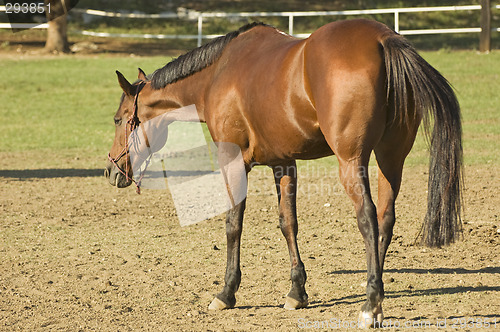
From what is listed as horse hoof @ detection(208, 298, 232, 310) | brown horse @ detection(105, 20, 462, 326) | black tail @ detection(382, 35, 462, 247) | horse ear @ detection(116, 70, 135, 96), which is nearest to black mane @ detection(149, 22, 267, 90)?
brown horse @ detection(105, 20, 462, 326)

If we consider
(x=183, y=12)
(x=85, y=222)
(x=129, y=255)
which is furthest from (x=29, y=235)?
(x=183, y=12)

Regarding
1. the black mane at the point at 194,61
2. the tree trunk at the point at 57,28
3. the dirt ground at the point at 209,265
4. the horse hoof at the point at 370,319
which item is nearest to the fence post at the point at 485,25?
the dirt ground at the point at 209,265

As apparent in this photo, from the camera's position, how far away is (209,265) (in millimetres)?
5828

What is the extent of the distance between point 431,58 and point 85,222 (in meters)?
14.0

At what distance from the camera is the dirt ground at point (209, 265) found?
4.54 metres

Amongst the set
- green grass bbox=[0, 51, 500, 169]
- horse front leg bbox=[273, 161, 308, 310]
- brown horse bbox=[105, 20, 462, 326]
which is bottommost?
green grass bbox=[0, 51, 500, 169]

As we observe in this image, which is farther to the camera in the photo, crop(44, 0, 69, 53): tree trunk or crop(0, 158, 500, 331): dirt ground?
crop(44, 0, 69, 53): tree trunk

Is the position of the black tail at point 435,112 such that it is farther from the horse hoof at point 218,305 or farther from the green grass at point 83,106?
the green grass at point 83,106

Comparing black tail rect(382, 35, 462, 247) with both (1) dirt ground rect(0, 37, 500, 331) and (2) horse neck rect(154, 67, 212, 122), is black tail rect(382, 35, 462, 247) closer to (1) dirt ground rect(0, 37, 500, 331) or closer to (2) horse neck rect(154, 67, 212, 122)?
(1) dirt ground rect(0, 37, 500, 331)

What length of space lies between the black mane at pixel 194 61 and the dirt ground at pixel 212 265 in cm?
169

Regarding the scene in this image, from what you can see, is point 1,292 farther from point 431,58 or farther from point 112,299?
point 431,58

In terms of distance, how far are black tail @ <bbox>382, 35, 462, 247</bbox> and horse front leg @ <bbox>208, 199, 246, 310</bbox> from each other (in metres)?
1.45

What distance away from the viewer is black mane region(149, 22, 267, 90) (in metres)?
5.04

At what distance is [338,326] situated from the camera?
4.24 m
